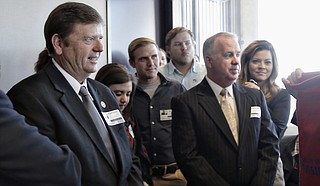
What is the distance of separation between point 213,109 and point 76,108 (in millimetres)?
915

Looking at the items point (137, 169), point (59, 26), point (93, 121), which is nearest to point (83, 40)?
point (59, 26)

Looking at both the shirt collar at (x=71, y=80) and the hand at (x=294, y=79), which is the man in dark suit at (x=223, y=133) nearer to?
the hand at (x=294, y=79)

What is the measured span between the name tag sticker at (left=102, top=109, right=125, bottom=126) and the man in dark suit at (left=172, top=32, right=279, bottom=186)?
20.6 inches

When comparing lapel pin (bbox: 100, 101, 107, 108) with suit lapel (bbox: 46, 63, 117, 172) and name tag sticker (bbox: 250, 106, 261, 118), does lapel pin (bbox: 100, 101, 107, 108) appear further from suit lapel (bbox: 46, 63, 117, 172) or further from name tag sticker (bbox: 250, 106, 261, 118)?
name tag sticker (bbox: 250, 106, 261, 118)

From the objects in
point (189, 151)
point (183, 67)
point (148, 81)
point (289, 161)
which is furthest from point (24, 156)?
point (289, 161)

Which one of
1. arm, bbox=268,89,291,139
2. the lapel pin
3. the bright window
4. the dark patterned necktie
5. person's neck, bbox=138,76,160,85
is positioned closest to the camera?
the dark patterned necktie

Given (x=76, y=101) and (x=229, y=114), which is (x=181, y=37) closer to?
(x=229, y=114)

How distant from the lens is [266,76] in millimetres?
2947

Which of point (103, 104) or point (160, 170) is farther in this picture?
point (160, 170)

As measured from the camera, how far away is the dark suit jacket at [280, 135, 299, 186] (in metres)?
3.03

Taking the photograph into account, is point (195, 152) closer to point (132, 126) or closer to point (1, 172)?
point (132, 126)

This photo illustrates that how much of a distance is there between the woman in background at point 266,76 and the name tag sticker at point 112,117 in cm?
119

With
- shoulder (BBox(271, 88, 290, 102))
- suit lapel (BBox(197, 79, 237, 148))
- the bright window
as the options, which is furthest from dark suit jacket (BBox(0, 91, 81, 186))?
the bright window

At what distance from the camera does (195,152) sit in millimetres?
2266
